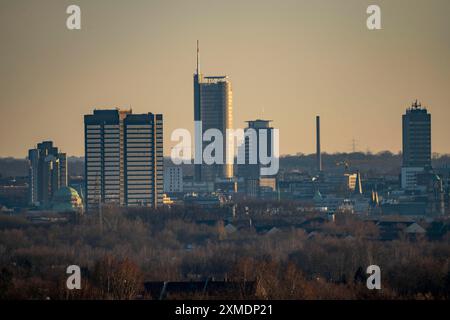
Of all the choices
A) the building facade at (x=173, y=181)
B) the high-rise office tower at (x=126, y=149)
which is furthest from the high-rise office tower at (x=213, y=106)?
the high-rise office tower at (x=126, y=149)

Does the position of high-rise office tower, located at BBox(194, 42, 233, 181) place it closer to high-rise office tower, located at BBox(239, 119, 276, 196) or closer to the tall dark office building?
high-rise office tower, located at BBox(239, 119, 276, 196)

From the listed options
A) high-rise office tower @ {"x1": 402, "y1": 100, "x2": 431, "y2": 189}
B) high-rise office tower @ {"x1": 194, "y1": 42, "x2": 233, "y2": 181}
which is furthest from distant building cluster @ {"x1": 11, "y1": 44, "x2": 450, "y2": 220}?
high-rise office tower @ {"x1": 194, "y1": 42, "x2": 233, "y2": 181}

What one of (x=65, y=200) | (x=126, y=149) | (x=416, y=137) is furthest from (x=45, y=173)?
(x=416, y=137)

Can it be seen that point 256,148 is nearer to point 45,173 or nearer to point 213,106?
point 213,106

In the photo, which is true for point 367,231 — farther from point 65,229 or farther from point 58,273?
point 58,273
